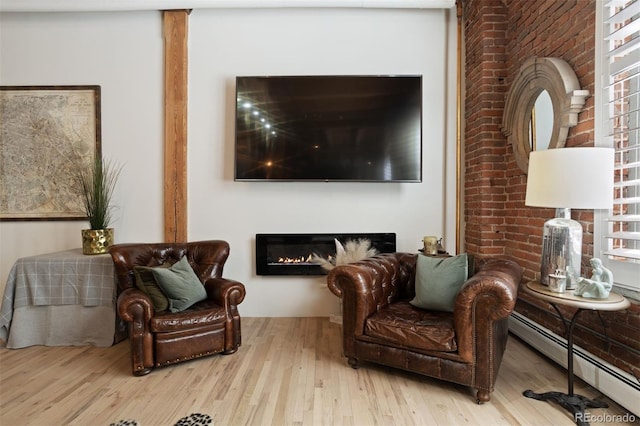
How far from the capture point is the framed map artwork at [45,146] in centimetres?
365

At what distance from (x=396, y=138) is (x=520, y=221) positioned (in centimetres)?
141

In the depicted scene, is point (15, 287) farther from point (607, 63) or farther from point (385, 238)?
point (607, 63)

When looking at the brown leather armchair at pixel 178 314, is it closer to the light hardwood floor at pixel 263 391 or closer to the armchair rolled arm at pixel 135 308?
the armchair rolled arm at pixel 135 308

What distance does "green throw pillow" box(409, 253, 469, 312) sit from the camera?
2.49 metres

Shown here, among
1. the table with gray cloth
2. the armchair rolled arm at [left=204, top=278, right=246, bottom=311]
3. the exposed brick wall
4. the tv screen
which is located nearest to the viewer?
the exposed brick wall

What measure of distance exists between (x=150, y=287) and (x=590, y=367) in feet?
10.4

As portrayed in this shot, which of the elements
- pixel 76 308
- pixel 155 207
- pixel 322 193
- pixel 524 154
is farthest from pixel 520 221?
pixel 76 308

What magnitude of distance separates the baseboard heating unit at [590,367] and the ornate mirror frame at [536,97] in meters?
1.36

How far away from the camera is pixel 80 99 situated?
144 inches

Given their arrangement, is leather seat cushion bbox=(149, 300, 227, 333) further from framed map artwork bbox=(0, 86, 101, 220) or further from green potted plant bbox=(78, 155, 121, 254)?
framed map artwork bbox=(0, 86, 101, 220)

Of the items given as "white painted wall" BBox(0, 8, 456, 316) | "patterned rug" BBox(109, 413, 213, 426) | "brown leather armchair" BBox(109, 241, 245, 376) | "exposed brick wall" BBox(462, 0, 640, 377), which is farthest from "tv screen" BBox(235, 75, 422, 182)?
"patterned rug" BBox(109, 413, 213, 426)

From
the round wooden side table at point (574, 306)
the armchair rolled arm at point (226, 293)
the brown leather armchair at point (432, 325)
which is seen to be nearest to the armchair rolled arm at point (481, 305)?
the brown leather armchair at point (432, 325)

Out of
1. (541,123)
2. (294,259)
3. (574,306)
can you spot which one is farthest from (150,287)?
(541,123)

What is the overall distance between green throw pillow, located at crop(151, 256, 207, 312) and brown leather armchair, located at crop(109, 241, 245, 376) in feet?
Answer: 0.20
